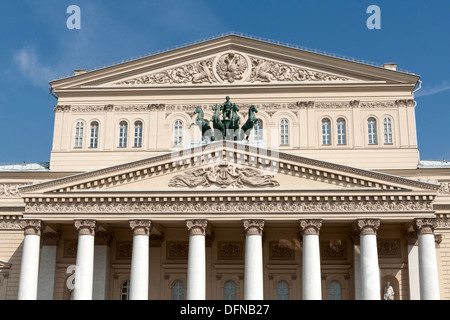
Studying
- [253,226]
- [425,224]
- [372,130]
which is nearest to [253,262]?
[253,226]

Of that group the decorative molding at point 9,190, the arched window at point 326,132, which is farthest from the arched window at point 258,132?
the decorative molding at point 9,190

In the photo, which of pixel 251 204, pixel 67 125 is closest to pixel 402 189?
pixel 251 204

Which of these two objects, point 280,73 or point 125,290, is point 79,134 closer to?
point 125,290

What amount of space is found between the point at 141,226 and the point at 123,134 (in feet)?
38.6

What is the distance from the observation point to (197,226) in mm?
34562

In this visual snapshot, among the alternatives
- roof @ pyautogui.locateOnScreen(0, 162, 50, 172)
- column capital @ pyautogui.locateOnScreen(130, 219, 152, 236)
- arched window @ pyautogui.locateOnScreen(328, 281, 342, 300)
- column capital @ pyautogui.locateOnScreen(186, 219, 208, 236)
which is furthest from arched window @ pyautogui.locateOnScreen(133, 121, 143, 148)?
arched window @ pyautogui.locateOnScreen(328, 281, 342, 300)

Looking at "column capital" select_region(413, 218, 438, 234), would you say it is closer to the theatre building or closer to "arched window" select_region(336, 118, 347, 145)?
the theatre building

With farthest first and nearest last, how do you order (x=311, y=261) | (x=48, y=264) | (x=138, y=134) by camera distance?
(x=138, y=134)
(x=48, y=264)
(x=311, y=261)

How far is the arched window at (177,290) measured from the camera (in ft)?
125

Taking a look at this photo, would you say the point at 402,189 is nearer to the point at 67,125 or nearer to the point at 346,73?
the point at 346,73

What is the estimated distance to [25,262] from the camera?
34.5 meters

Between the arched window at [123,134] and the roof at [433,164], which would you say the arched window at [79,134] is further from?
the roof at [433,164]

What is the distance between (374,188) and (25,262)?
17.8 m
